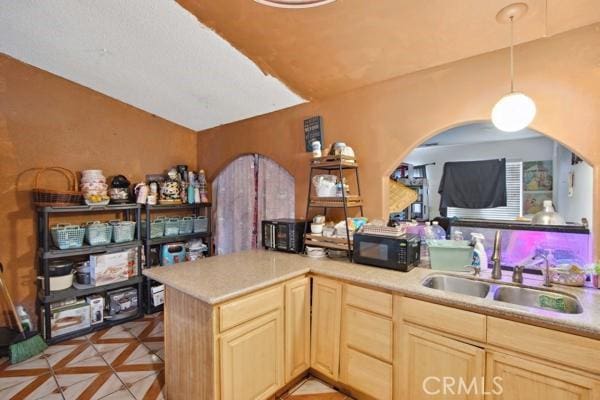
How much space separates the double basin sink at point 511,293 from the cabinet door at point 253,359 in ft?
3.10

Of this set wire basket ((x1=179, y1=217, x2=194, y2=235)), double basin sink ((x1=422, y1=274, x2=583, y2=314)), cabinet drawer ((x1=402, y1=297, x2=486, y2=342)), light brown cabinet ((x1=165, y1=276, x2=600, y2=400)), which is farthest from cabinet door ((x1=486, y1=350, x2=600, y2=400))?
wire basket ((x1=179, y1=217, x2=194, y2=235))

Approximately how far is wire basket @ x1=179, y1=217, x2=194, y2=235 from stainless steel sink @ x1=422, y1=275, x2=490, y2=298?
8.90ft

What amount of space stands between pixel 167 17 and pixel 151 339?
102 inches

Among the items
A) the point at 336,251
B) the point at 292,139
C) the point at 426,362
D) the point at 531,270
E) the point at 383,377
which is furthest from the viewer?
the point at 292,139

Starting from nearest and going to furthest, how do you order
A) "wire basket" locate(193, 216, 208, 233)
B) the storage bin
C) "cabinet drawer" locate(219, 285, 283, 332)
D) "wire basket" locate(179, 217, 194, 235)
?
1. "cabinet drawer" locate(219, 285, 283, 332)
2. the storage bin
3. "wire basket" locate(179, 217, 194, 235)
4. "wire basket" locate(193, 216, 208, 233)

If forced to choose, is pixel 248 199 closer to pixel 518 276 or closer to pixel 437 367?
pixel 437 367

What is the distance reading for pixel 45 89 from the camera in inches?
104

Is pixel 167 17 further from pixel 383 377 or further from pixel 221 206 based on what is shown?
pixel 383 377

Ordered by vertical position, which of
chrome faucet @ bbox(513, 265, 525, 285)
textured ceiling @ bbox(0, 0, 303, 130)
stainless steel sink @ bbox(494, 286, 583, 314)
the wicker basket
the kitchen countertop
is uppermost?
textured ceiling @ bbox(0, 0, 303, 130)

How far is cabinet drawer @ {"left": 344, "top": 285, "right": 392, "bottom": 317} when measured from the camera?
1.60 m

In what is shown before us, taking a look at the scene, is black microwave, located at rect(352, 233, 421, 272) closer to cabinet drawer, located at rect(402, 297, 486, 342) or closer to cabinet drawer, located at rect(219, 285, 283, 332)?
cabinet drawer, located at rect(402, 297, 486, 342)

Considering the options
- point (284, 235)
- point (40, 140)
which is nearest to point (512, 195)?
point (284, 235)

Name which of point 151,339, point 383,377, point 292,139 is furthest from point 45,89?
point 383,377

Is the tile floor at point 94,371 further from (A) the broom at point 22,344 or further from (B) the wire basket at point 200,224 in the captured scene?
(B) the wire basket at point 200,224
